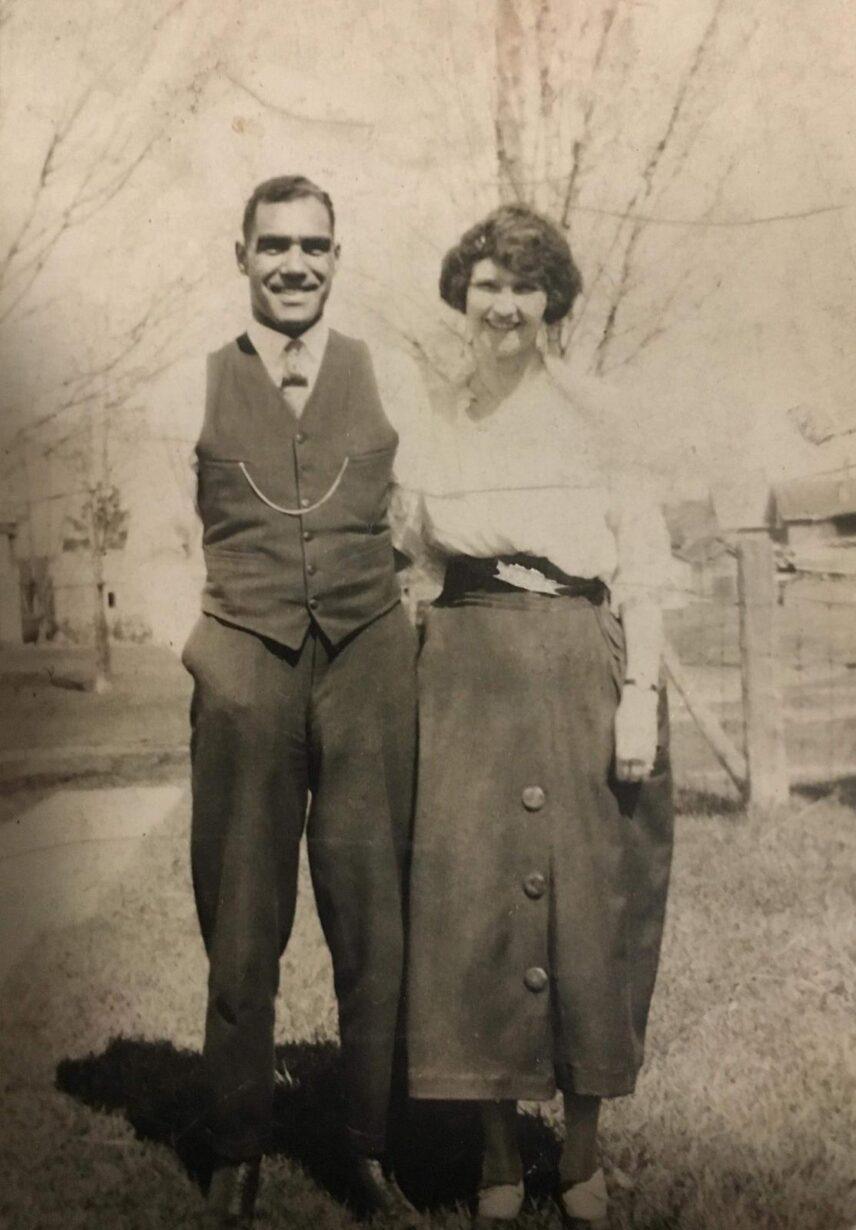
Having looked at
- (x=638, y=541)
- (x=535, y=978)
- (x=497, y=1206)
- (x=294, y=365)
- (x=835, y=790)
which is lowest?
(x=497, y=1206)

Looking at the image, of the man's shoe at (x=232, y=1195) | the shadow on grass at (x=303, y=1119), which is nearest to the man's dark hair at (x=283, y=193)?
the shadow on grass at (x=303, y=1119)

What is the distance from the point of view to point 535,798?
7.82 feet

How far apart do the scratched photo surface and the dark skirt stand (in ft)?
0.55

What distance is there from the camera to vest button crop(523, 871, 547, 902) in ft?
7.83

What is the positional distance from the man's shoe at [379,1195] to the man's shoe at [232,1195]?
0.73 feet

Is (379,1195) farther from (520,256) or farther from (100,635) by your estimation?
(520,256)

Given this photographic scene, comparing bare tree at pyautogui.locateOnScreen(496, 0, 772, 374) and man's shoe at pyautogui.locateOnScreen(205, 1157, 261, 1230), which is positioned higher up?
bare tree at pyautogui.locateOnScreen(496, 0, 772, 374)

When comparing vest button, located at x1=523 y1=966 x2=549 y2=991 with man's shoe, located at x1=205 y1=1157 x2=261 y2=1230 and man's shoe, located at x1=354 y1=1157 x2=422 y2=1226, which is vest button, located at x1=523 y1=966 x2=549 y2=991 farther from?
man's shoe, located at x1=205 y1=1157 x2=261 y2=1230

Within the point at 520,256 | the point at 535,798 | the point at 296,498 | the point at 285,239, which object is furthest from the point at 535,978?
the point at 285,239

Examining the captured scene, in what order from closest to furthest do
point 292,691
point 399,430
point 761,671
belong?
point 292,691, point 399,430, point 761,671

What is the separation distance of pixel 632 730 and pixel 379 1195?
1.09 m

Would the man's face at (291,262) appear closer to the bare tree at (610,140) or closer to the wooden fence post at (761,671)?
the bare tree at (610,140)

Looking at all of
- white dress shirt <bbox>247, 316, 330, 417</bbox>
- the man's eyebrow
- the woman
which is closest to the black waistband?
the woman

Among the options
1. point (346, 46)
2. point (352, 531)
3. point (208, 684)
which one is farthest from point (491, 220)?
point (208, 684)
